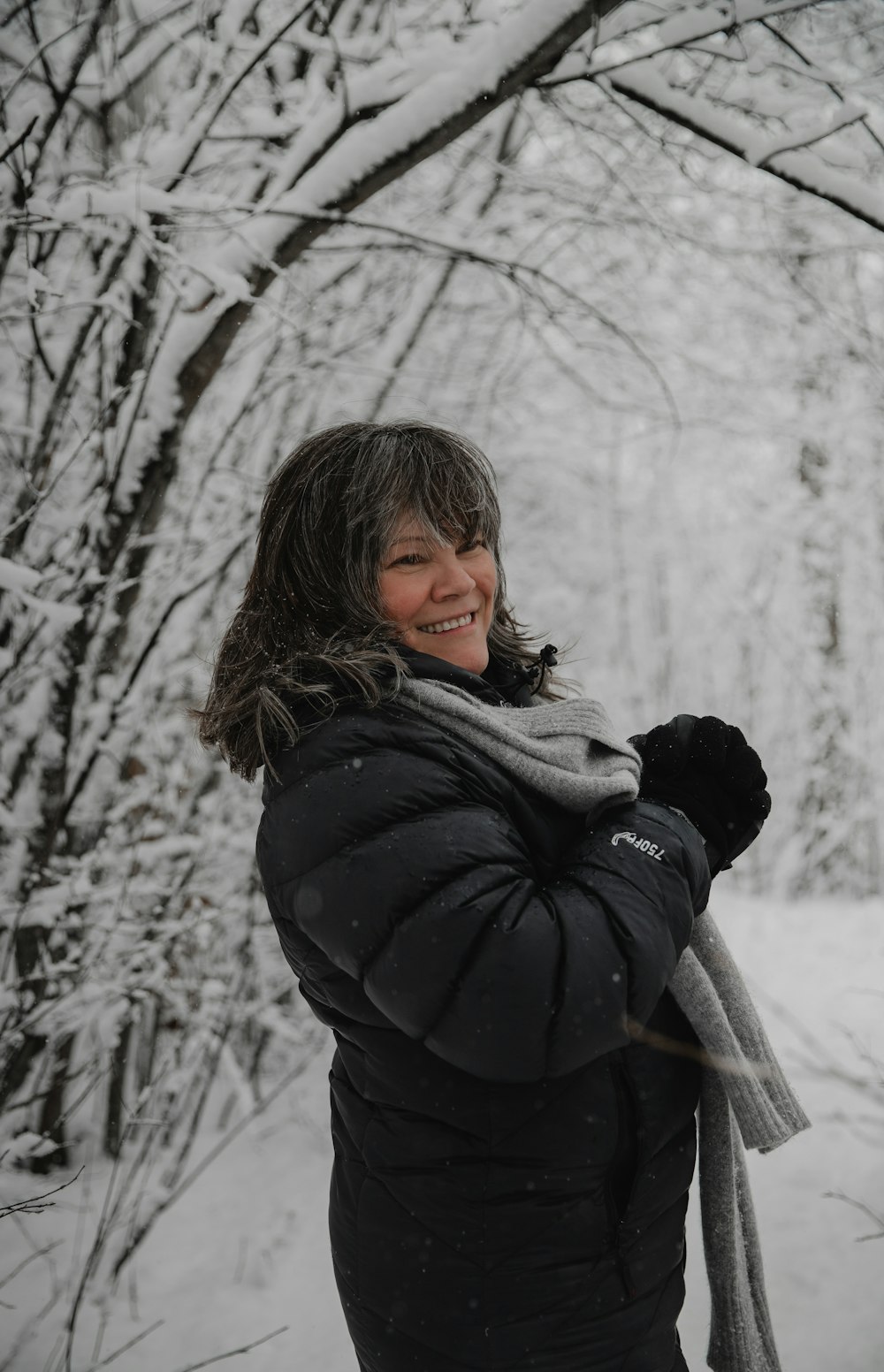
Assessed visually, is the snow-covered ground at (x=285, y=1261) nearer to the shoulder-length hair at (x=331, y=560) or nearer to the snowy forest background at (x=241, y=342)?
the snowy forest background at (x=241, y=342)

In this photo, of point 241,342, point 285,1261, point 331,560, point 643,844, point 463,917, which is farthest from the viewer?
point 241,342

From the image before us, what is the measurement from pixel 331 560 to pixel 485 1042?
0.70 metres

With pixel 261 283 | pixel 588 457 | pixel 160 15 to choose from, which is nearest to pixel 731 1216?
pixel 261 283

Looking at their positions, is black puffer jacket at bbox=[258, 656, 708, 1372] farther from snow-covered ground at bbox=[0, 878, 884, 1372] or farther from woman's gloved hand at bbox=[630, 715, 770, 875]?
snow-covered ground at bbox=[0, 878, 884, 1372]

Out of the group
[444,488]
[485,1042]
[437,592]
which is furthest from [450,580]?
[485,1042]

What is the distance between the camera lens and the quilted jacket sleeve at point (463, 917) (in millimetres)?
1009

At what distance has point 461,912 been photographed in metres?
1.00

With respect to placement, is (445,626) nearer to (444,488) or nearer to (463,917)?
(444,488)

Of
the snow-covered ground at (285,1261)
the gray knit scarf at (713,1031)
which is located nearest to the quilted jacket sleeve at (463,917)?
the gray knit scarf at (713,1031)

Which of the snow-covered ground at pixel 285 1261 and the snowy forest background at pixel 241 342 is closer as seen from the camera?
the snowy forest background at pixel 241 342

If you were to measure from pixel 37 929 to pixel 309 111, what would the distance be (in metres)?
2.56

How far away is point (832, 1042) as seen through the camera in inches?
161

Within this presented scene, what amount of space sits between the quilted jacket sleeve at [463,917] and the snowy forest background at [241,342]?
331 millimetres

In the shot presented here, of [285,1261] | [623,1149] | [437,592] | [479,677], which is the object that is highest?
[437,592]
